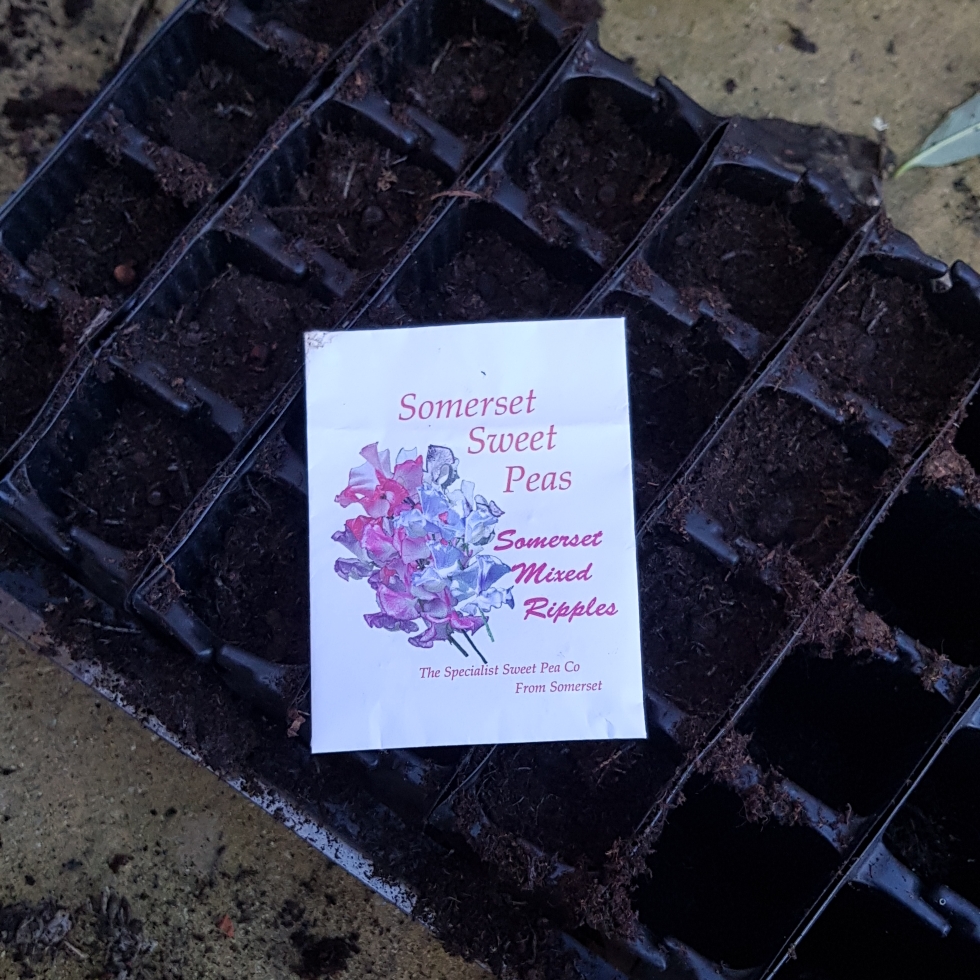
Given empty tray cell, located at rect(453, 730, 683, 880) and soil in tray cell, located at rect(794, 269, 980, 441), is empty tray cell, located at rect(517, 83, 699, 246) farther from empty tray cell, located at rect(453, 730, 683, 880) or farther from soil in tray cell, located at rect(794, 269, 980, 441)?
empty tray cell, located at rect(453, 730, 683, 880)

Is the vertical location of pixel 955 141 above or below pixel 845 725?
above

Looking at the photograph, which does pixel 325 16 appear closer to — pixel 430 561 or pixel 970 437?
pixel 430 561

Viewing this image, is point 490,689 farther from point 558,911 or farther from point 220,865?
point 220,865

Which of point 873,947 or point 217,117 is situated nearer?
point 873,947

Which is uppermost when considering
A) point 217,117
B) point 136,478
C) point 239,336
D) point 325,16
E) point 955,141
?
point 955,141

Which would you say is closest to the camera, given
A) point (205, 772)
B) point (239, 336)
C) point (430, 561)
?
point (430, 561)

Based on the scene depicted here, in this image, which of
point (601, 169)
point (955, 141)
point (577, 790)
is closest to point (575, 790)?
point (577, 790)

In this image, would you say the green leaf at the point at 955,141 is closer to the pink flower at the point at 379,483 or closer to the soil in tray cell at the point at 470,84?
the soil in tray cell at the point at 470,84
